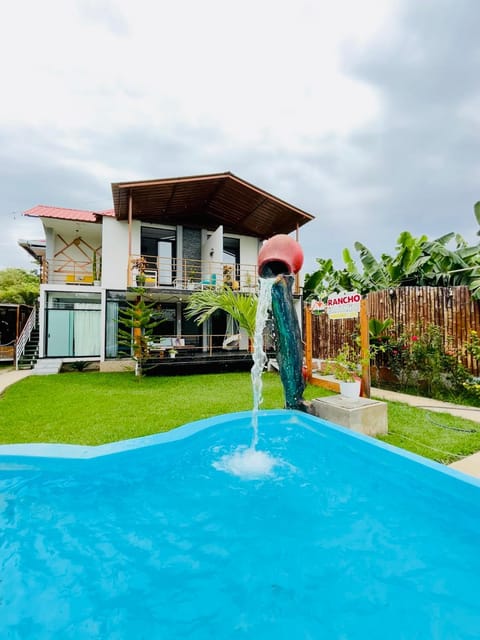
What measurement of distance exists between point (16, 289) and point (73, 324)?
12119mm

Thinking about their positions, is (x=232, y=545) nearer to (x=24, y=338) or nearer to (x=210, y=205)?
(x=210, y=205)

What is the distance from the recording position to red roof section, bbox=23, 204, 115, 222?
1298cm

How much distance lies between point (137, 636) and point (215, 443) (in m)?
2.70

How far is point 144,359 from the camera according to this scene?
10.3 metres

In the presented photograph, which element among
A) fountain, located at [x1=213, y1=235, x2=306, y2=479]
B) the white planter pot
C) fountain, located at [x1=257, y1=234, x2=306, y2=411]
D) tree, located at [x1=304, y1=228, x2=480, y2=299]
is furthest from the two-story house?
the white planter pot

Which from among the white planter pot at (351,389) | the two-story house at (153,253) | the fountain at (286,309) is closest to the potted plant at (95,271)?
the two-story house at (153,253)

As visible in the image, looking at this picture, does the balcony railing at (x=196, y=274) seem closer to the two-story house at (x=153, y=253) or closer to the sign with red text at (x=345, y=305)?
the two-story house at (x=153, y=253)

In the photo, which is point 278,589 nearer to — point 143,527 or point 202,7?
point 143,527

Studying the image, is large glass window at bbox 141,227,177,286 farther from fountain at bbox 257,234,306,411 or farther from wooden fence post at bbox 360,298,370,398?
wooden fence post at bbox 360,298,370,398

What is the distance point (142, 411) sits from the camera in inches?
237

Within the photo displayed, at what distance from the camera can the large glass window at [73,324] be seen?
11.9m

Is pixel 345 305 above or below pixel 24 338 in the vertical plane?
above

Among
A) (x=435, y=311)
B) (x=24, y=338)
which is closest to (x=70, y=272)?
(x=24, y=338)

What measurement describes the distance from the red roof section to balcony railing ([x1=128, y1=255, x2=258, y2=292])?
8.02ft
